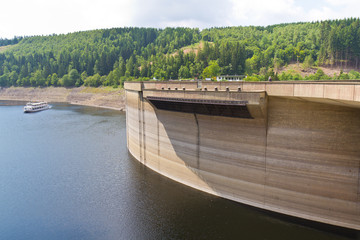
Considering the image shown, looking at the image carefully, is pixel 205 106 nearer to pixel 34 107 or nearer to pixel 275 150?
pixel 275 150

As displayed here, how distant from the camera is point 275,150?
71.4 ft

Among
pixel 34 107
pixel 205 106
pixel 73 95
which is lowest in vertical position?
pixel 34 107

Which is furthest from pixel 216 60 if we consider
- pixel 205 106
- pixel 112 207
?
pixel 112 207

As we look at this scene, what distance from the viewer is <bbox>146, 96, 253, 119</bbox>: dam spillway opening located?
2261cm

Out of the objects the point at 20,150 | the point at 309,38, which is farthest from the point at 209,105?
the point at 309,38

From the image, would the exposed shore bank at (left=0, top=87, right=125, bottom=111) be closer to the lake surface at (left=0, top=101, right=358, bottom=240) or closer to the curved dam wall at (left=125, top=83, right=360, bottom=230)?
the lake surface at (left=0, top=101, right=358, bottom=240)

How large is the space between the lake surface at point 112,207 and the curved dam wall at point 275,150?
138 centimetres

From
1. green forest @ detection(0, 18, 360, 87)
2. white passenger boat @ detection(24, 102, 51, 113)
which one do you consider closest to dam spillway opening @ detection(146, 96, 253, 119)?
green forest @ detection(0, 18, 360, 87)

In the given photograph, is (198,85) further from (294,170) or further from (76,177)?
(76,177)

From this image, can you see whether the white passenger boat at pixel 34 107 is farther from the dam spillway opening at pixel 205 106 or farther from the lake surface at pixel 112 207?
the dam spillway opening at pixel 205 106

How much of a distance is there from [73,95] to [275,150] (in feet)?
410

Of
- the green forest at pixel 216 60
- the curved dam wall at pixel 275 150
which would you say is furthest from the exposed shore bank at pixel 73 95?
the curved dam wall at pixel 275 150

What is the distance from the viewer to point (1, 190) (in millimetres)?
29844

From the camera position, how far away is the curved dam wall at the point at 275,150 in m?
19.2
